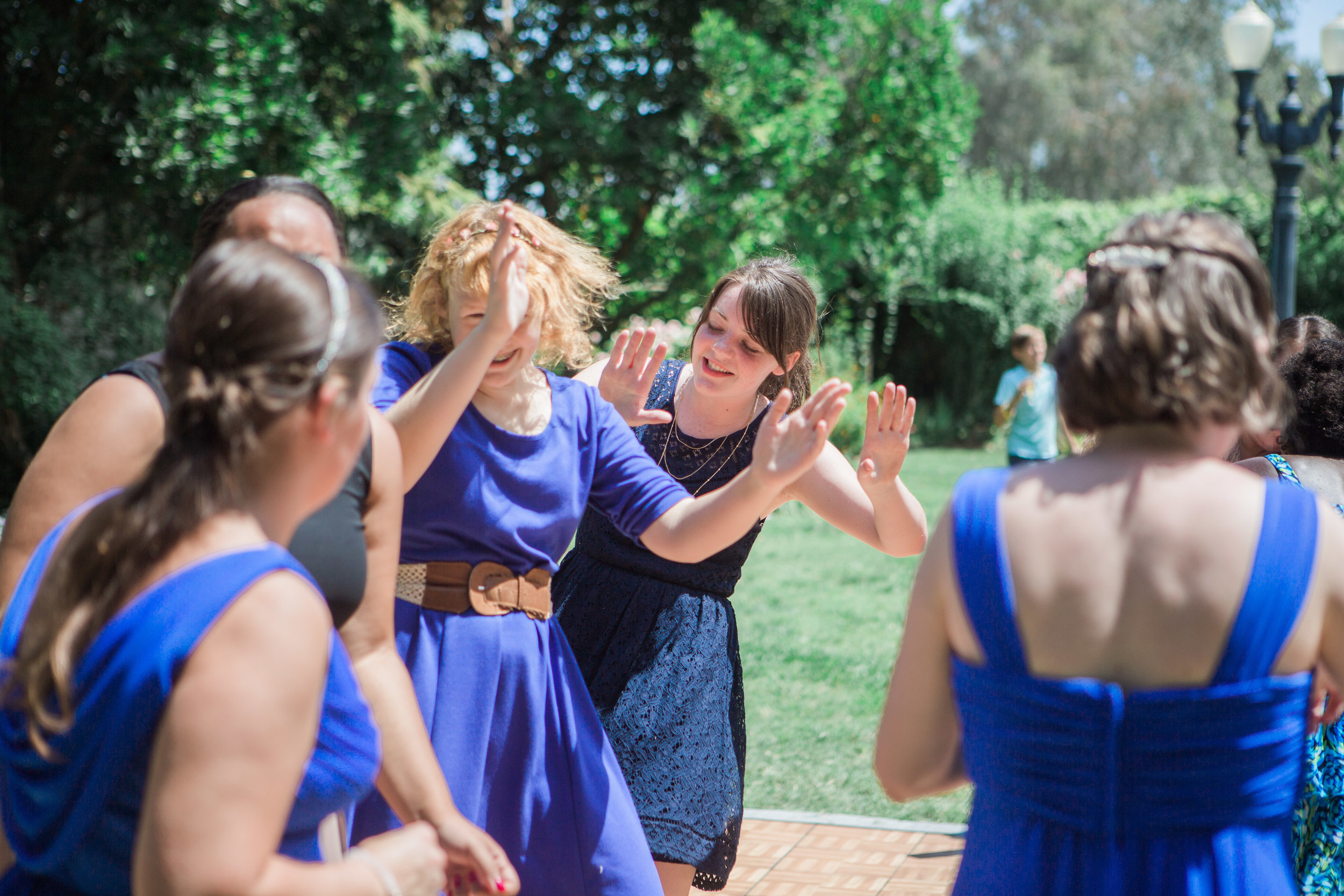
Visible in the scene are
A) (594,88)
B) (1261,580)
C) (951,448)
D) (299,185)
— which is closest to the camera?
(1261,580)

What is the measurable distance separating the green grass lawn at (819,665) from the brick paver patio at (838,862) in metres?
0.27

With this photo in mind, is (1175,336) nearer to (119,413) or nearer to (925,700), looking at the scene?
(925,700)

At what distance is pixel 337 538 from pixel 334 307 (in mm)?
583

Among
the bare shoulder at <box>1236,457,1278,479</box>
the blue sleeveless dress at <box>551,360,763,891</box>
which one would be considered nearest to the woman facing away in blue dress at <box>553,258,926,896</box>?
the blue sleeveless dress at <box>551,360,763,891</box>

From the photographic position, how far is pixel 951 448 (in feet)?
70.8

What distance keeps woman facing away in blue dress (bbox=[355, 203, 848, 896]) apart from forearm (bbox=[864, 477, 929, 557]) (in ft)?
1.36

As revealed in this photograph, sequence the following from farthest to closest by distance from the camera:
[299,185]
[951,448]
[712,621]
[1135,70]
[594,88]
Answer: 1. [1135,70]
2. [951,448]
3. [594,88]
4. [712,621]
5. [299,185]

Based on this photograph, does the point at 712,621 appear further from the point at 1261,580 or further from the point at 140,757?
the point at 140,757

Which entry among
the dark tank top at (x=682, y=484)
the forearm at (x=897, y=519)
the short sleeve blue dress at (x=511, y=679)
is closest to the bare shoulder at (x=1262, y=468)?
the forearm at (x=897, y=519)

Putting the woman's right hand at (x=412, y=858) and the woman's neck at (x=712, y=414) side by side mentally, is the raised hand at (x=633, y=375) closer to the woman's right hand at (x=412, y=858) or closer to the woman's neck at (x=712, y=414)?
the woman's neck at (x=712, y=414)

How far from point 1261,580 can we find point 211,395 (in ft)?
4.15

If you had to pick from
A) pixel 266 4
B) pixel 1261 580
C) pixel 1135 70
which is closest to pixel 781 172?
pixel 266 4

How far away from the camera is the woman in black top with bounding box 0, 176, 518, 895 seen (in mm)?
1711

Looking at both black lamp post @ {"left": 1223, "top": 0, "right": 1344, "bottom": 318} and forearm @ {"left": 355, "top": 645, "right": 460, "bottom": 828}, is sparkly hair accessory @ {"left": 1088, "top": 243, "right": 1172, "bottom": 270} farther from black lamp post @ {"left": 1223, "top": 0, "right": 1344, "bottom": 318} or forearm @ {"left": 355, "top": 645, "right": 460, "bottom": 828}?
black lamp post @ {"left": 1223, "top": 0, "right": 1344, "bottom": 318}
